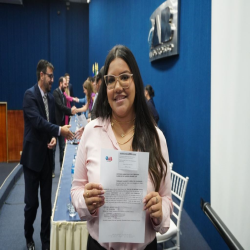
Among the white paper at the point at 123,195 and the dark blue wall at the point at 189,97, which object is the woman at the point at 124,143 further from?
the dark blue wall at the point at 189,97

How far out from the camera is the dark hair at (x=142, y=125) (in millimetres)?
1074

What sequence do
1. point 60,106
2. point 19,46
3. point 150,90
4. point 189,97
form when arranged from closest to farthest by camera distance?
point 189,97
point 150,90
point 60,106
point 19,46

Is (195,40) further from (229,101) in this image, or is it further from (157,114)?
(229,101)

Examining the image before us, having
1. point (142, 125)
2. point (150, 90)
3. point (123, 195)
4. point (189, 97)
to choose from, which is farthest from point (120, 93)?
point (150, 90)

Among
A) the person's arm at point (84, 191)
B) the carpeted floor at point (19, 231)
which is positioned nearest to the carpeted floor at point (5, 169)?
the carpeted floor at point (19, 231)

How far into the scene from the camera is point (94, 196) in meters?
0.97

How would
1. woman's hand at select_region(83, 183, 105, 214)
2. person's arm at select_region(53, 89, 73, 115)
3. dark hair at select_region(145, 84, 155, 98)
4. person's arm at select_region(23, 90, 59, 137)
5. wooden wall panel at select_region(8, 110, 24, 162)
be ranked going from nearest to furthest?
woman's hand at select_region(83, 183, 105, 214) → person's arm at select_region(23, 90, 59, 137) → dark hair at select_region(145, 84, 155, 98) → person's arm at select_region(53, 89, 73, 115) → wooden wall panel at select_region(8, 110, 24, 162)

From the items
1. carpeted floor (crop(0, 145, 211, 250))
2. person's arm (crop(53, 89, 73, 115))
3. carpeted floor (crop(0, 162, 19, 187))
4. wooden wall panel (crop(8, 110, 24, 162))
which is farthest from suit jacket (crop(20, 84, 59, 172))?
wooden wall panel (crop(8, 110, 24, 162))

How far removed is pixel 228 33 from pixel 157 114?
3.06 metres

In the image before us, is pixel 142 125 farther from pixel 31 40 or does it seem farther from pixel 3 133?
pixel 31 40

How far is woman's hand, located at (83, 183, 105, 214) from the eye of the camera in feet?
3.14

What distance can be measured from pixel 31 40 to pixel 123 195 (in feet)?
32.4

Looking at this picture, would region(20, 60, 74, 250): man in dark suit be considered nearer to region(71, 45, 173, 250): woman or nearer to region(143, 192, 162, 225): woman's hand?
region(71, 45, 173, 250): woman

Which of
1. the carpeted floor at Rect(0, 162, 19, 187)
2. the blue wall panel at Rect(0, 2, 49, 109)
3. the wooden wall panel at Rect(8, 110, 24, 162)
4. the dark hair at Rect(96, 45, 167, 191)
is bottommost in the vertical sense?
the carpeted floor at Rect(0, 162, 19, 187)
